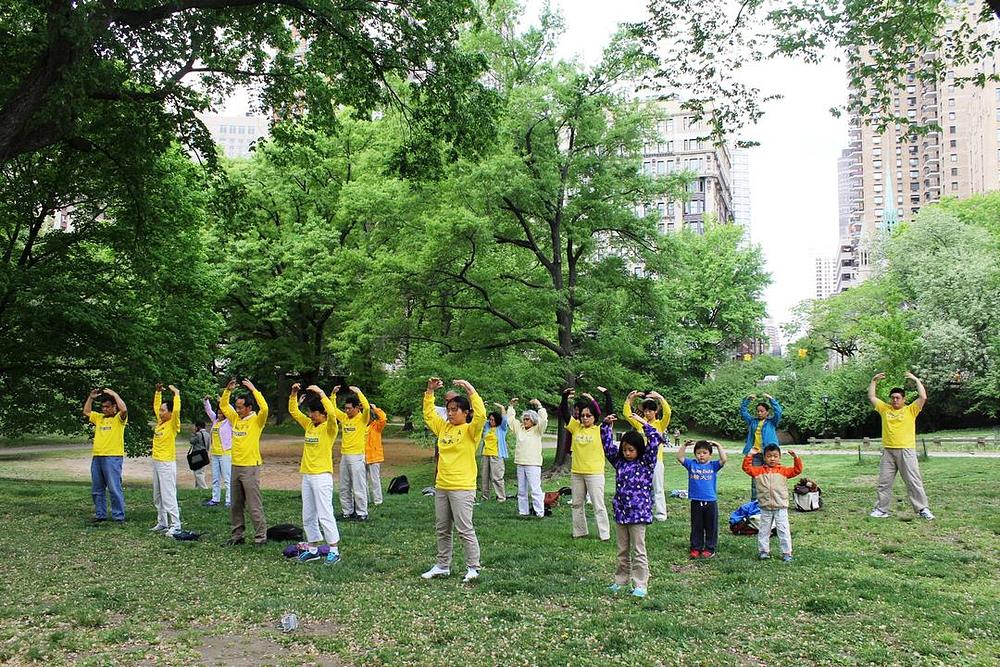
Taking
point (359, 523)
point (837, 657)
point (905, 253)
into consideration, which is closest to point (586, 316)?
point (359, 523)

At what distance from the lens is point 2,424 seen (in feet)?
56.8

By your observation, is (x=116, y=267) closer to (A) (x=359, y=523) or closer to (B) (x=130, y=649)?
(A) (x=359, y=523)

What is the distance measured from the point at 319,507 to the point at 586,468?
378cm

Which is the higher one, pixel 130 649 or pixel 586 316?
pixel 586 316

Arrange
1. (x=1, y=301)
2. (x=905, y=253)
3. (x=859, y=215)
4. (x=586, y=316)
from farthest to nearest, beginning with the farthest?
1. (x=859, y=215)
2. (x=905, y=253)
3. (x=586, y=316)
4. (x=1, y=301)

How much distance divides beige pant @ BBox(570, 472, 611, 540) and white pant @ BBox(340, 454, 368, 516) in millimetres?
3560

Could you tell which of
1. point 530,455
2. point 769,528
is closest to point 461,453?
point 769,528

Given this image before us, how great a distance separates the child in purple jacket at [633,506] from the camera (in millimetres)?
7359

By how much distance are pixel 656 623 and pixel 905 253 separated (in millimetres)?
45825

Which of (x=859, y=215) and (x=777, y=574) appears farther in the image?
(x=859, y=215)

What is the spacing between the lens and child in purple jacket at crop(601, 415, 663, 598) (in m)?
7.36

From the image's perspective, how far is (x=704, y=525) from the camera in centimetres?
929

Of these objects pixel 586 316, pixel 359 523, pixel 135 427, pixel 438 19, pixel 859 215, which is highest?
pixel 859 215

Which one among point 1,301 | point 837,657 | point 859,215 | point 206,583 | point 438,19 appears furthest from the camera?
point 859,215
